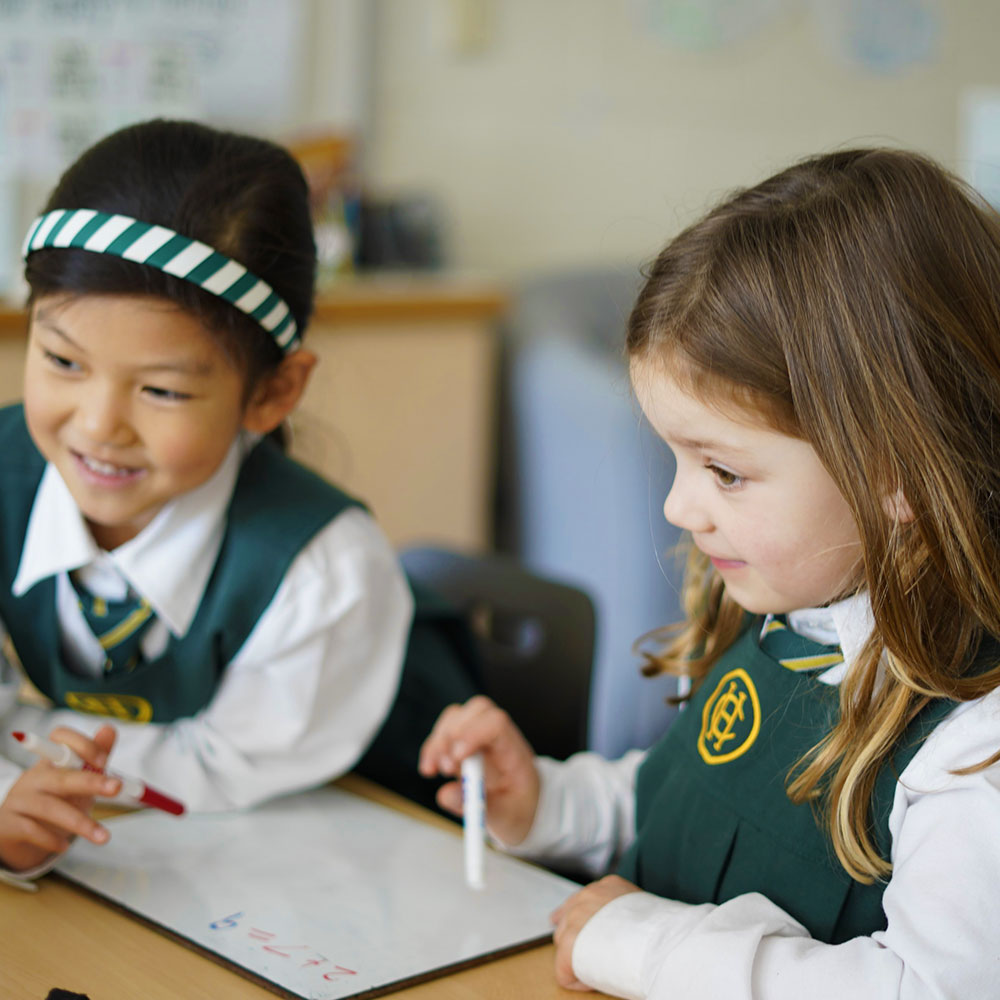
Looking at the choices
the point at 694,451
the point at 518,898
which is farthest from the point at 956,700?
the point at 518,898

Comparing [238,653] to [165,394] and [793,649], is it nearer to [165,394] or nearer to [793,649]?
[165,394]

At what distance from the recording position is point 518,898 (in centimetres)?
87

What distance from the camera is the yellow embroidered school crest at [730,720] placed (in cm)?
84

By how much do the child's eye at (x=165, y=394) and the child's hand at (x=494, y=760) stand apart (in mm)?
312

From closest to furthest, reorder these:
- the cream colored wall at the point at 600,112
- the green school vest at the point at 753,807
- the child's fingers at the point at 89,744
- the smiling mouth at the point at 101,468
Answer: the green school vest at the point at 753,807 < the child's fingers at the point at 89,744 < the smiling mouth at the point at 101,468 < the cream colored wall at the point at 600,112

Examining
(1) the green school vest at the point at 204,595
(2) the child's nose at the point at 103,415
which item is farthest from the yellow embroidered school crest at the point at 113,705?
(2) the child's nose at the point at 103,415

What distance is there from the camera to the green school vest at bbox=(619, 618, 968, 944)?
76cm

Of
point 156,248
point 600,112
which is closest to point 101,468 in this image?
point 156,248

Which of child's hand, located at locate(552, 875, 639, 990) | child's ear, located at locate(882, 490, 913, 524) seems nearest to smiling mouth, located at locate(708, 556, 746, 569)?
child's ear, located at locate(882, 490, 913, 524)

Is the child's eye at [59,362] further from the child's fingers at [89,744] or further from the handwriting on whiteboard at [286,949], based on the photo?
the handwriting on whiteboard at [286,949]

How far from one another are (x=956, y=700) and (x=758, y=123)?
2868 millimetres

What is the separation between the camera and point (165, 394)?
0.97m

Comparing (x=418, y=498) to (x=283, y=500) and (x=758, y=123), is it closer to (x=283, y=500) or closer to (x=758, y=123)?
(x=758, y=123)

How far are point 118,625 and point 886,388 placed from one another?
0.66 meters
